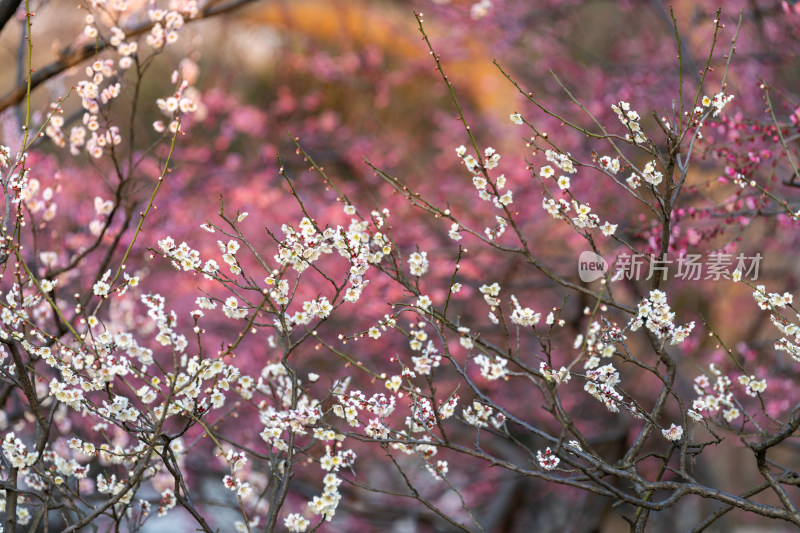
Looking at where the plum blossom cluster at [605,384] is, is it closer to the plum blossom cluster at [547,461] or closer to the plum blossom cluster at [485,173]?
the plum blossom cluster at [547,461]

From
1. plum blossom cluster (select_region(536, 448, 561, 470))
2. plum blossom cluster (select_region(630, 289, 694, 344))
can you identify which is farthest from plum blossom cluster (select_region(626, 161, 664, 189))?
plum blossom cluster (select_region(536, 448, 561, 470))

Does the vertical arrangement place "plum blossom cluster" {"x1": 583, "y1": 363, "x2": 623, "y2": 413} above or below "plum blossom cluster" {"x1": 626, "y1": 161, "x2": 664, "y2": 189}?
below

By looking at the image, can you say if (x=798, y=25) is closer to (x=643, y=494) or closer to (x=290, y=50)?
(x=643, y=494)

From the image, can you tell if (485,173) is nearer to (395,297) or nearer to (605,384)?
(605,384)

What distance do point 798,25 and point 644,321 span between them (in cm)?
309

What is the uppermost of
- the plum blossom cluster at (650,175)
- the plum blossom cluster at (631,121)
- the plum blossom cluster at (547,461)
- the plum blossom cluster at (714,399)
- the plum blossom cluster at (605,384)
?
the plum blossom cluster at (631,121)

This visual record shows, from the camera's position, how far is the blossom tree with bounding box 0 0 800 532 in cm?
233

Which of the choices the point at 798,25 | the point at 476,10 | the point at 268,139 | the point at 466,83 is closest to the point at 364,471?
the point at 268,139

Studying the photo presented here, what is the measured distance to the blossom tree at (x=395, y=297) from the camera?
2.33 m

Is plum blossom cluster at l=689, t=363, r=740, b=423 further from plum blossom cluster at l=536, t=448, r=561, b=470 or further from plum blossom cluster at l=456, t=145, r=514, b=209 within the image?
plum blossom cluster at l=456, t=145, r=514, b=209

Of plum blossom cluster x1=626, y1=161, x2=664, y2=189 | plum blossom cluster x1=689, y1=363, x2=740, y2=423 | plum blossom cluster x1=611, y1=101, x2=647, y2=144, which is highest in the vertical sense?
plum blossom cluster x1=611, y1=101, x2=647, y2=144

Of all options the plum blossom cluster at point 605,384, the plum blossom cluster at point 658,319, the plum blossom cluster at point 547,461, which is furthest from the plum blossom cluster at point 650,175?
the plum blossom cluster at point 547,461

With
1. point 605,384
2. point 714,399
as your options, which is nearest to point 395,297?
point 714,399

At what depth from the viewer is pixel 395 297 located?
22.3 ft
